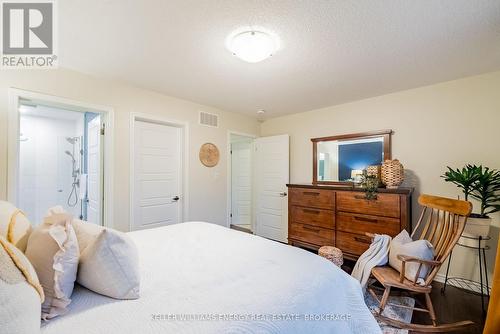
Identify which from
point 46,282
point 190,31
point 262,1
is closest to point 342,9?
point 262,1

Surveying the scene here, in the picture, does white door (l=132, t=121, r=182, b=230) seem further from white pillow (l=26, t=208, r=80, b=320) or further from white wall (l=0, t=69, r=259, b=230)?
white pillow (l=26, t=208, r=80, b=320)

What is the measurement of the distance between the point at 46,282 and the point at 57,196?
14.6 ft

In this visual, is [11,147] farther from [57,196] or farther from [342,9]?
[342,9]

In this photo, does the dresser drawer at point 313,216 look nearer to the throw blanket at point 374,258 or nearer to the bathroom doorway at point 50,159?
the throw blanket at point 374,258

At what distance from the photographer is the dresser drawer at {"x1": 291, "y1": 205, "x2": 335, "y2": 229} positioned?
301 cm

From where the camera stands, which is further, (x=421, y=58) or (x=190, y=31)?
(x=421, y=58)

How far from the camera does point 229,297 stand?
972 millimetres

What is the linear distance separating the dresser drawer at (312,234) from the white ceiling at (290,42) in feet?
6.32

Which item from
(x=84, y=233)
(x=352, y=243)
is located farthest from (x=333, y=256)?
(x=84, y=233)

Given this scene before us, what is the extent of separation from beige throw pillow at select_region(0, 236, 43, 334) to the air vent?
3.11 metres

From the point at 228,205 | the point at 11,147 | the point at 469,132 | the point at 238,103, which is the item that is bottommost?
the point at 228,205

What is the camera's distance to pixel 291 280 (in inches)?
44.5

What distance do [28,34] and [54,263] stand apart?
199 centimetres

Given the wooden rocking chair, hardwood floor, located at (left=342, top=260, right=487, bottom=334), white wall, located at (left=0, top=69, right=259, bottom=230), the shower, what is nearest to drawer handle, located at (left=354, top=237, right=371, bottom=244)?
the wooden rocking chair
